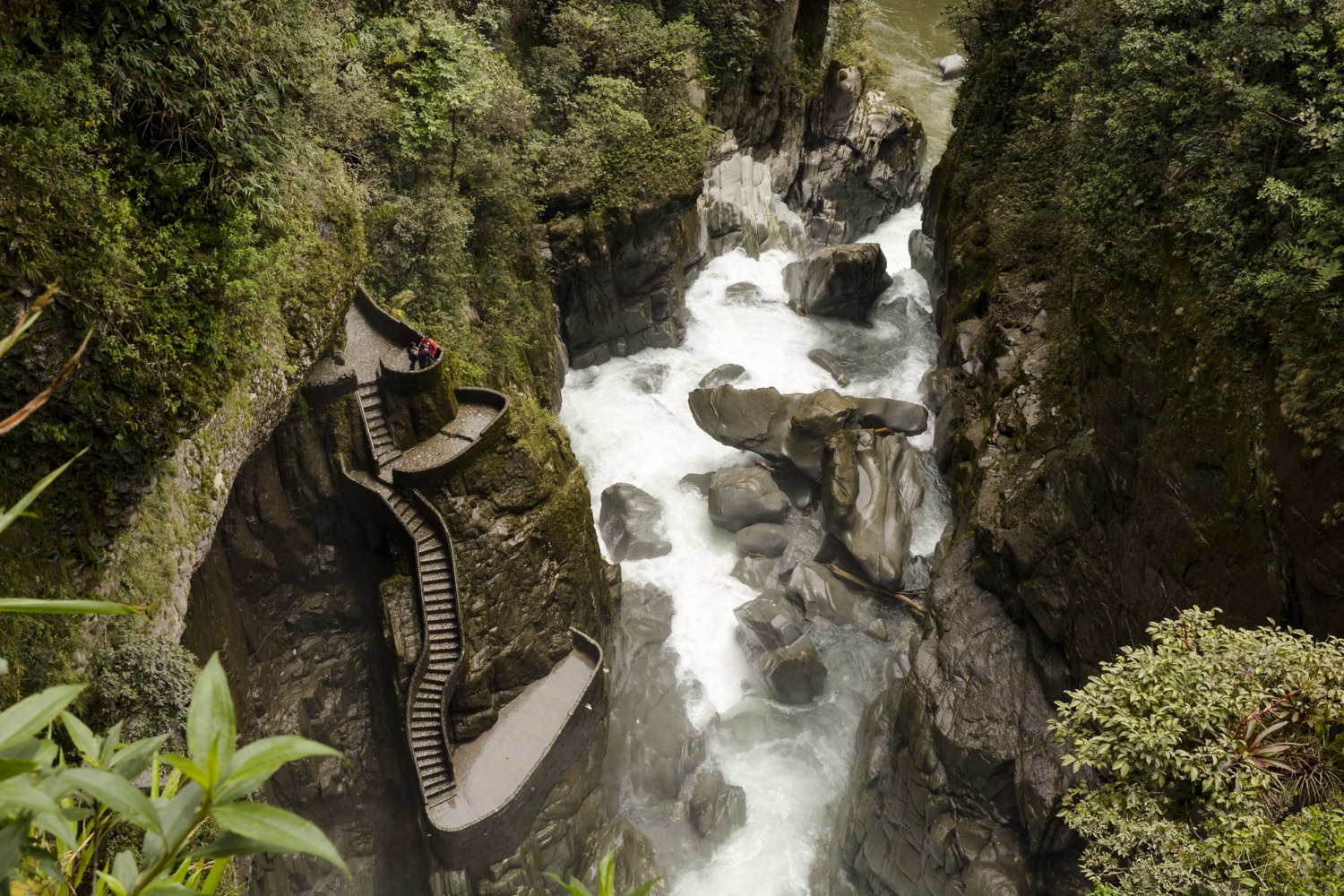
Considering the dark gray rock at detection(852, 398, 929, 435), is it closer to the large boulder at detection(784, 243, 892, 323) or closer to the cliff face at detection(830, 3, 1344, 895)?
the cliff face at detection(830, 3, 1344, 895)

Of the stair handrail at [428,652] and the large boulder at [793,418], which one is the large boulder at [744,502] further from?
the stair handrail at [428,652]

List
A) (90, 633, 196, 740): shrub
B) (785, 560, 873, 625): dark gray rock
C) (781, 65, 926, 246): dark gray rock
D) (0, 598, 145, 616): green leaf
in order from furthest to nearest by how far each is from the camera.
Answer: (781, 65, 926, 246): dark gray rock, (785, 560, 873, 625): dark gray rock, (90, 633, 196, 740): shrub, (0, 598, 145, 616): green leaf

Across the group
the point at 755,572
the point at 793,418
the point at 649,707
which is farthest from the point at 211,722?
A: the point at 793,418

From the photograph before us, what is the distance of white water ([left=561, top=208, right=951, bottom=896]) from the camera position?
16792 millimetres

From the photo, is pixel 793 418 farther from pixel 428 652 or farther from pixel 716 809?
pixel 428 652

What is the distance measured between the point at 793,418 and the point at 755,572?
500 centimetres

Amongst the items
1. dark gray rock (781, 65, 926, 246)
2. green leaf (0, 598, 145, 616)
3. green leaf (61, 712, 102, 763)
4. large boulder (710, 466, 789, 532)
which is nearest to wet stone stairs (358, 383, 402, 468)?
large boulder (710, 466, 789, 532)

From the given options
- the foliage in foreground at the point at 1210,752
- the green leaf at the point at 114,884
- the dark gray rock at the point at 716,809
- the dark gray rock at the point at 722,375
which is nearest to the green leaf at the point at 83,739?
the green leaf at the point at 114,884

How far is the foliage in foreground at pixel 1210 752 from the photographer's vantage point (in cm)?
592

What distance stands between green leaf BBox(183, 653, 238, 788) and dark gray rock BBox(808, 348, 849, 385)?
83.6 feet

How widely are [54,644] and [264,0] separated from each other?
354 inches

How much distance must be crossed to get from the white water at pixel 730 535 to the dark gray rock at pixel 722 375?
0.58 m

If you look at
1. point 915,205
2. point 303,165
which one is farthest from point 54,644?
point 915,205

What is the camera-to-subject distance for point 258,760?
202 cm
